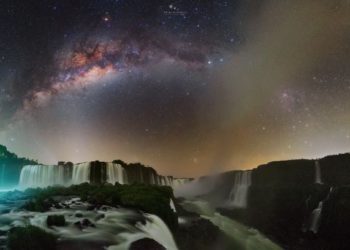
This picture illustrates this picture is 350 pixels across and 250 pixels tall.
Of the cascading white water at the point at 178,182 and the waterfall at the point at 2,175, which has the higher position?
the waterfall at the point at 2,175

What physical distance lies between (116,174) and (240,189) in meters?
21.9

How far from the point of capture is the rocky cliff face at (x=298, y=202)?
40.6 metres

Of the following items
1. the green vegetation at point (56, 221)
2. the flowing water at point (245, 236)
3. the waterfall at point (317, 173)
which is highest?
the waterfall at point (317, 173)

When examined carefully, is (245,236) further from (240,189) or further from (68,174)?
(68,174)

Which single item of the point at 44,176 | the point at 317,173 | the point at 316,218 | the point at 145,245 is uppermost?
the point at 44,176

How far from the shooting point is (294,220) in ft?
160

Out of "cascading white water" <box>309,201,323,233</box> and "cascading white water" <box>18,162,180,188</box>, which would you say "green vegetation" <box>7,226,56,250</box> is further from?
"cascading white water" <box>18,162,180,188</box>

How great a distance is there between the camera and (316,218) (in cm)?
4453

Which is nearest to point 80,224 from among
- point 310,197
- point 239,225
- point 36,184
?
point 239,225

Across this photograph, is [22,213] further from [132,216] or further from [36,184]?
[36,184]

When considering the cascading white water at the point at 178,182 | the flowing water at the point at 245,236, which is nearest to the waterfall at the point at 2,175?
the cascading white water at the point at 178,182

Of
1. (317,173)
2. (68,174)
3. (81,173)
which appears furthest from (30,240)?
(317,173)

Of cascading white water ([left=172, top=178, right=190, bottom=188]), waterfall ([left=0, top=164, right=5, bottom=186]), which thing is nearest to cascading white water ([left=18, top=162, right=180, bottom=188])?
waterfall ([left=0, top=164, right=5, bottom=186])

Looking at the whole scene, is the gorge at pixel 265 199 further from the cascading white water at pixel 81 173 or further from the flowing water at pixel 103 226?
the flowing water at pixel 103 226
